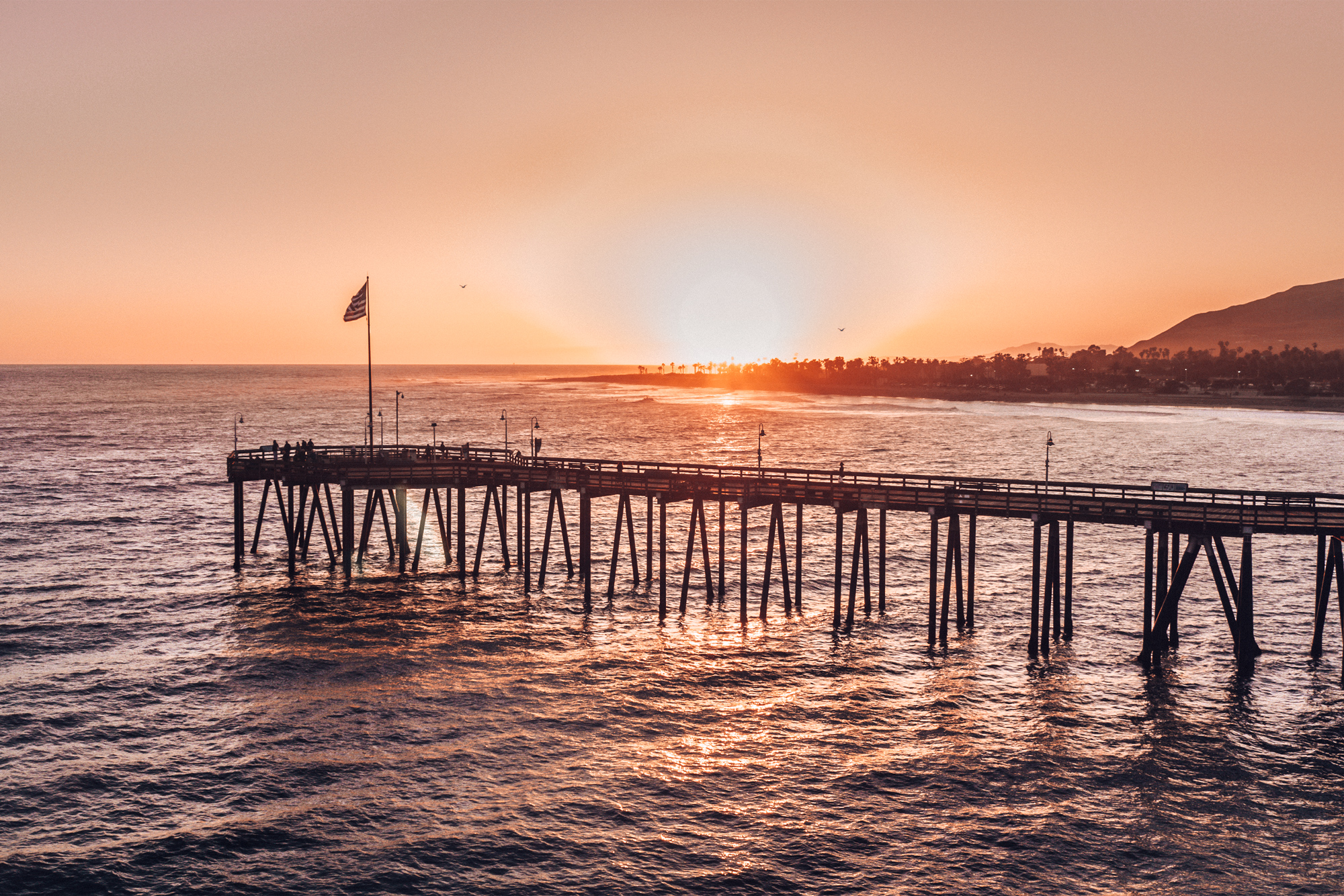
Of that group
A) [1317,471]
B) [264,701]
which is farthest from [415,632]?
[1317,471]

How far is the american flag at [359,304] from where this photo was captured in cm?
5581

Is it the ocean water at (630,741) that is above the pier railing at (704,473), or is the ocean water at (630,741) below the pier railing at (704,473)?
below

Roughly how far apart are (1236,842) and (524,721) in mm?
22346

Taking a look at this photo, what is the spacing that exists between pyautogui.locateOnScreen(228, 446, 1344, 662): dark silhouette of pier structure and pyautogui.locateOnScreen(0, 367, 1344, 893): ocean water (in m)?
1.60

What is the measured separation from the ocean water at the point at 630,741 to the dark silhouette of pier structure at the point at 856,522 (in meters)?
1.60

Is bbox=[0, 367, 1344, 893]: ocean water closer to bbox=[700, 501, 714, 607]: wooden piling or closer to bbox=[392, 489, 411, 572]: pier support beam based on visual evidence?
bbox=[700, 501, 714, 607]: wooden piling

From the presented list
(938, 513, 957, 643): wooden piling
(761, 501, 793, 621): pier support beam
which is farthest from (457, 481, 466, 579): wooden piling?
(938, 513, 957, 643): wooden piling

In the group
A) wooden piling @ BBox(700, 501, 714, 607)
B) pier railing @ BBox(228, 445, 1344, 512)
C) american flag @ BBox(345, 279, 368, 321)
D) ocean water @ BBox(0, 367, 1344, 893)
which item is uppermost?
american flag @ BBox(345, 279, 368, 321)

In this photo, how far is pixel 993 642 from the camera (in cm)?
4138

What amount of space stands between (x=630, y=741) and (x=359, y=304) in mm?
36481

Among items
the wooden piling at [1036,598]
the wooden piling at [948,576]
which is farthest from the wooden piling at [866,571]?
the wooden piling at [1036,598]

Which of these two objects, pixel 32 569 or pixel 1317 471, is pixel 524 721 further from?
pixel 1317 471

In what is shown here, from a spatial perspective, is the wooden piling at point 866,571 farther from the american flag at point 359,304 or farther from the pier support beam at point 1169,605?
the american flag at point 359,304

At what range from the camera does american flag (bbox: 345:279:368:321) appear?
55.8 m
